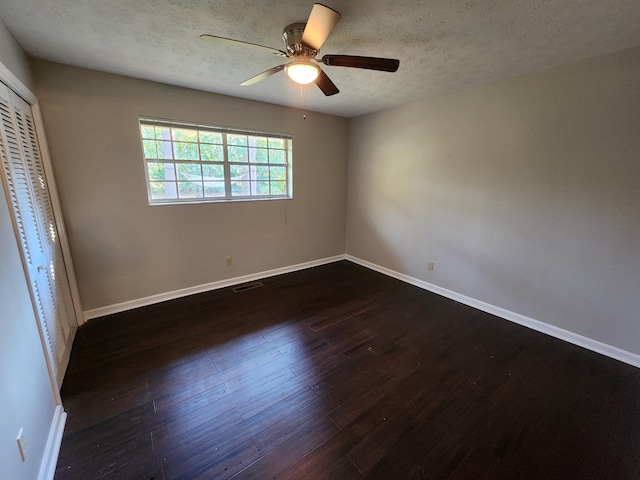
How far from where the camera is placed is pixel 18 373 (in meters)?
1.18

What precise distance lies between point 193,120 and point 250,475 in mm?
3201

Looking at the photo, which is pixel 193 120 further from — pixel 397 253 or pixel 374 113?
pixel 397 253

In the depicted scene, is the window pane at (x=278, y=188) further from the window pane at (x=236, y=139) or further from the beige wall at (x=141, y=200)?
the window pane at (x=236, y=139)

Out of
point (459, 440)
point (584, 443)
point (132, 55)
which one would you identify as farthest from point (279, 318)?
point (132, 55)

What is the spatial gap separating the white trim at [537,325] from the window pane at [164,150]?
10.9ft

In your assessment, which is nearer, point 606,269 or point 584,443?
point 584,443

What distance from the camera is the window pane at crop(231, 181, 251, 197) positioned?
348 cm

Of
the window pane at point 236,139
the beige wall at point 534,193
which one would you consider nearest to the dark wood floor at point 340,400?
the beige wall at point 534,193

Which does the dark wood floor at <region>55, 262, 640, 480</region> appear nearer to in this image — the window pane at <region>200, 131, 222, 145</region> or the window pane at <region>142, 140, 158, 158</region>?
the window pane at <region>142, 140, 158, 158</region>

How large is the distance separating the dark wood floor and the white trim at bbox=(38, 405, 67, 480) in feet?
0.13

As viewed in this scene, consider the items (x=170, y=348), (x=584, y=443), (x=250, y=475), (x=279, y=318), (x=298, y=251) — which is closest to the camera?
(x=250, y=475)

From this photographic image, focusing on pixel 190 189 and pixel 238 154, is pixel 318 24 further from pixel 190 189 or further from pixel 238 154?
pixel 190 189

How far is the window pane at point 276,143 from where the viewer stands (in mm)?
3691

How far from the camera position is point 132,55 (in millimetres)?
2133
